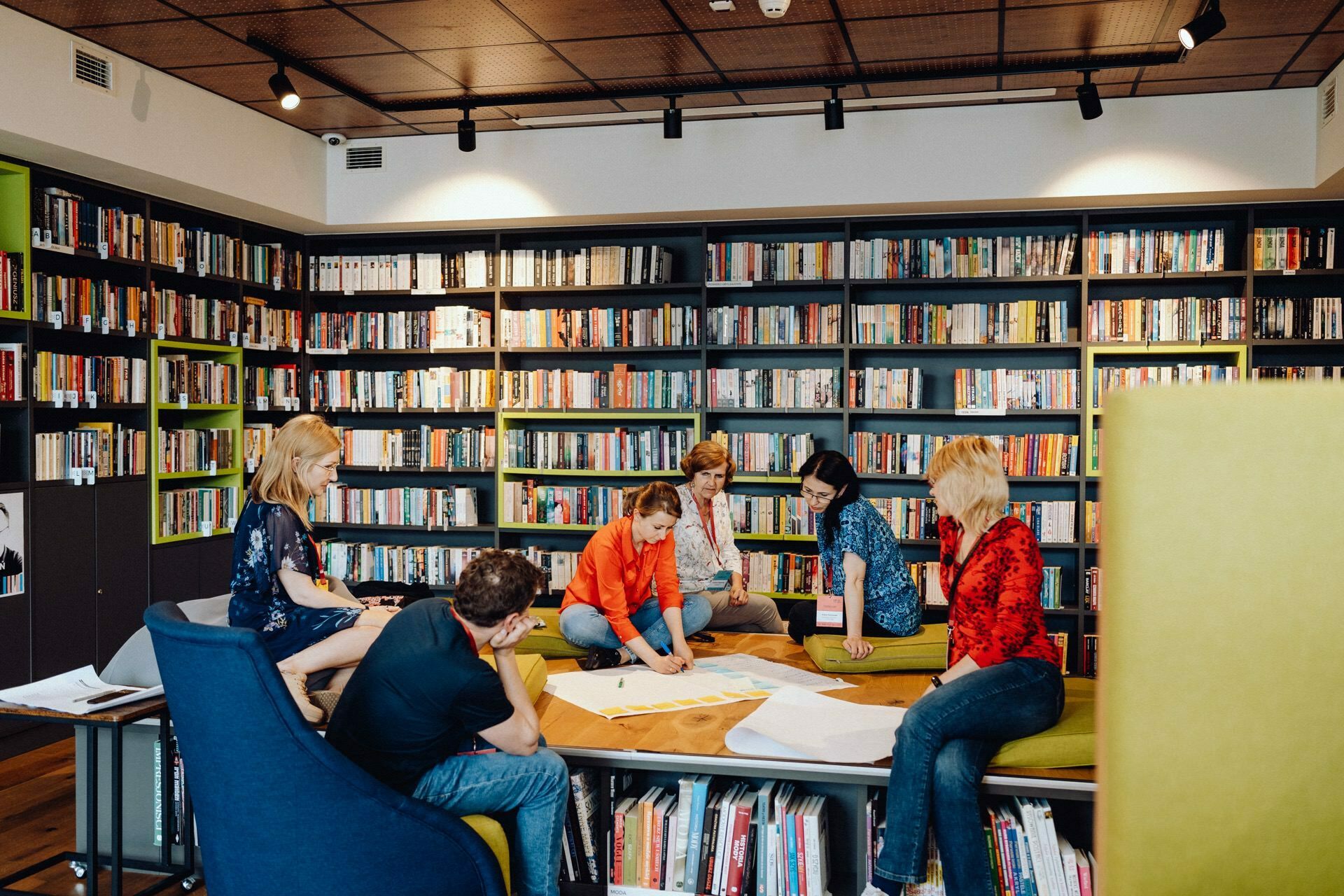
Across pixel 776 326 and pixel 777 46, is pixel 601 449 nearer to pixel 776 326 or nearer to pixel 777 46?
pixel 776 326

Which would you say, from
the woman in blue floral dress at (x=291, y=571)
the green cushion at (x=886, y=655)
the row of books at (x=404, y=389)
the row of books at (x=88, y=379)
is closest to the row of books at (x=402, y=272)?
the row of books at (x=404, y=389)

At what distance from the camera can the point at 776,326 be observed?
5.68 meters

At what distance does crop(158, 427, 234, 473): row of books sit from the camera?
5180mm

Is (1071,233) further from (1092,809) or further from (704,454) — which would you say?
(1092,809)

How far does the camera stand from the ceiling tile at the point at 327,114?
17.2 feet

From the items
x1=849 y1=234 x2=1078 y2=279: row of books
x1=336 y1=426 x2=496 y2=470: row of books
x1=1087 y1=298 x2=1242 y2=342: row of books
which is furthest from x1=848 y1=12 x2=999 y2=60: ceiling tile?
x1=336 y1=426 x2=496 y2=470: row of books

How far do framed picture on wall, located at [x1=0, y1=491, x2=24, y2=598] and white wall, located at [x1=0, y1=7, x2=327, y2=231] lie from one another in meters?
1.47

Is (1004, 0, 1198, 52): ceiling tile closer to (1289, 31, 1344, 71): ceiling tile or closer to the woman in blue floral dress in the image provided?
(1289, 31, 1344, 71): ceiling tile

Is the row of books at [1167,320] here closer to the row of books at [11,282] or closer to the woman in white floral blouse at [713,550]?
the woman in white floral blouse at [713,550]

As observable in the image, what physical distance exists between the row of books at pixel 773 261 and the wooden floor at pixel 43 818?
386 centimetres

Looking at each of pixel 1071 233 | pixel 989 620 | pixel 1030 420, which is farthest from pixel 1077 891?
pixel 1071 233

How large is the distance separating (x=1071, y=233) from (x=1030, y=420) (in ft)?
3.45

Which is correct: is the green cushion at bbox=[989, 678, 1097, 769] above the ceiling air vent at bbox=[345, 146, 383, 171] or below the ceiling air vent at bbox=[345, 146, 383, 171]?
below

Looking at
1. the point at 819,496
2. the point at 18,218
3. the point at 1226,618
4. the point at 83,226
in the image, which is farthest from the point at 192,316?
the point at 1226,618
